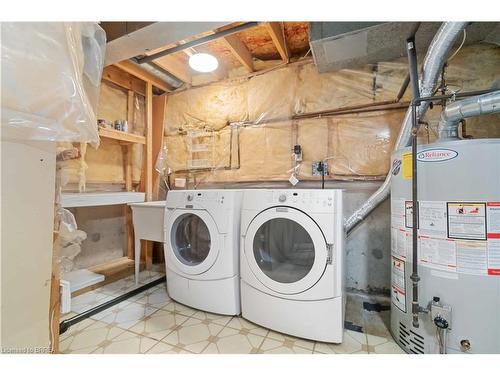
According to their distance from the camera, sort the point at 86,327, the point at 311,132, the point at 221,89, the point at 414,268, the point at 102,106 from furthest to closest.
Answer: the point at 221,89 → the point at 102,106 → the point at 311,132 → the point at 86,327 → the point at 414,268

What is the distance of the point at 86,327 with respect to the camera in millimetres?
1640

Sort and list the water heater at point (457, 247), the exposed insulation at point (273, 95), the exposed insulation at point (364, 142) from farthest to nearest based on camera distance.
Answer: the exposed insulation at point (273, 95) → the exposed insulation at point (364, 142) → the water heater at point (457, 247)

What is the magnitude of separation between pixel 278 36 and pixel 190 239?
1.88 meters

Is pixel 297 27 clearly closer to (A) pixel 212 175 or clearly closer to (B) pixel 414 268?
(A) pixel 212 175

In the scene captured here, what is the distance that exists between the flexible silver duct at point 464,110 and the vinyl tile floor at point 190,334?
1331 mm

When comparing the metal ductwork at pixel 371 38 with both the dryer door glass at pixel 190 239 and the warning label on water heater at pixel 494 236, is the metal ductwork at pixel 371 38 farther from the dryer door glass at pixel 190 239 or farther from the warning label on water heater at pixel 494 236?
the dryer door glass at pixel 190 239

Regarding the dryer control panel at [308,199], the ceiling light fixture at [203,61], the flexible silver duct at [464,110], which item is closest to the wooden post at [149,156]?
the ceiling light fixture at [203,61]

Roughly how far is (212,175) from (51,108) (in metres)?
1.91

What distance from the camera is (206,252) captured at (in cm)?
194

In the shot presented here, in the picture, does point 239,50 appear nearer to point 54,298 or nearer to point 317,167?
point 317,167

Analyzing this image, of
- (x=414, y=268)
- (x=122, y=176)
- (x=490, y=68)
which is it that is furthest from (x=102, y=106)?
(x=490, y=68)

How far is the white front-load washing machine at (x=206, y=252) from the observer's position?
1.72 m

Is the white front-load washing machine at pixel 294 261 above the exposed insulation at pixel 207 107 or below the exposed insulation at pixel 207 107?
below

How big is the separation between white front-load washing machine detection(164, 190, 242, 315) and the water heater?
1.11 metres
